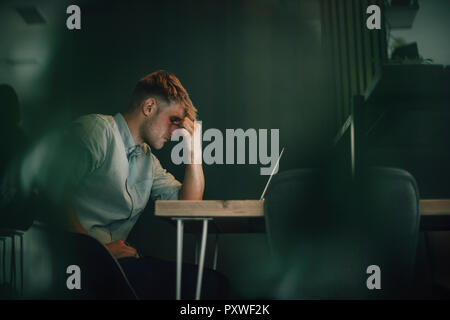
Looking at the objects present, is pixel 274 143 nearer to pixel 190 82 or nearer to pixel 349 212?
pixel 190 82

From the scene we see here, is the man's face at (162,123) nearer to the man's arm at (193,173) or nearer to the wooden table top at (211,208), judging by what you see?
the man's arm at (193,173)

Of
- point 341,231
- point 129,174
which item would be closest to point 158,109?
point 129,174

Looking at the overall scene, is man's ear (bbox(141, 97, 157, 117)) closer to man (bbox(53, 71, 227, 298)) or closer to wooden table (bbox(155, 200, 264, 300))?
man (bbox(53, 71, 227, 298))

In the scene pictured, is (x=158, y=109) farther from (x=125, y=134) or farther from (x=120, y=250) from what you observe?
(x=120, y=250)

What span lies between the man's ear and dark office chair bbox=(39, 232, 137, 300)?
2.96 feet

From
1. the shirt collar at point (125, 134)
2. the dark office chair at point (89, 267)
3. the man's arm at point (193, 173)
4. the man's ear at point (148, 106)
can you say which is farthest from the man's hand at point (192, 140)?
the dark office chair at point (89, 267)

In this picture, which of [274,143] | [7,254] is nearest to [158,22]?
[274,143]

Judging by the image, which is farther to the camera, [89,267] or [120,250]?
[120,250]

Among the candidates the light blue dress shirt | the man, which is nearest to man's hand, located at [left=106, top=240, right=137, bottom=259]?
the man

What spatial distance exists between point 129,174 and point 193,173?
1.08 feet

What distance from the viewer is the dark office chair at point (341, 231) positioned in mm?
973

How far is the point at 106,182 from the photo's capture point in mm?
1651

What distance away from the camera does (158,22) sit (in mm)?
2412

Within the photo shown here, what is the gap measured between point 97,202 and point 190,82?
41.5 inches
